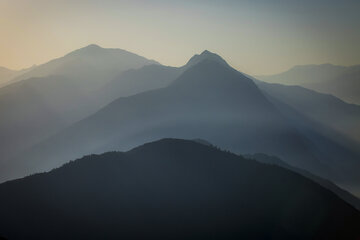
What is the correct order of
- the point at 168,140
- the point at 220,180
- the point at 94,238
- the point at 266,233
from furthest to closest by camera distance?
the point at 168,140
the point at 220,180
the point at 266,233
the point at 94,238

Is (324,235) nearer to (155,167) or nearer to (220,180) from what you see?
(220,180)

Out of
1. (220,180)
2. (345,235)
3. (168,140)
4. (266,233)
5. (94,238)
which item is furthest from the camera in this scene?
(168,140)

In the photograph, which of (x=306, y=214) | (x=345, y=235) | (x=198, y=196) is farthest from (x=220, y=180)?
(x=345, y=235)

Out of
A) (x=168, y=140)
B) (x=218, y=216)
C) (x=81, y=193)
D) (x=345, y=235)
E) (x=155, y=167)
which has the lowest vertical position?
(x=345, y=235)

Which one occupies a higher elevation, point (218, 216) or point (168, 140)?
point (168, 140)

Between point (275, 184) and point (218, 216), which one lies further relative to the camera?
point (275, 184)

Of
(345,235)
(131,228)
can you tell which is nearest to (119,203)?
(131,228)

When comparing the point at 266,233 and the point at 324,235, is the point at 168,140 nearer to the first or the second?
the point at 266,233
